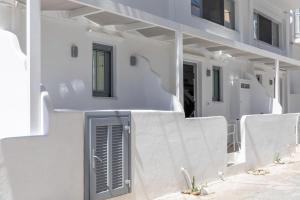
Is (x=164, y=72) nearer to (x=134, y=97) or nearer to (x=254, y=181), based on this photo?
(x=134, y=97)

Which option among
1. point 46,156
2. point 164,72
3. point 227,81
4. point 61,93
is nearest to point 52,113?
point 46,156

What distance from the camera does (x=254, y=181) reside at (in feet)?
35.9

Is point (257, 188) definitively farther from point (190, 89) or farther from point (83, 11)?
point (83, 11)

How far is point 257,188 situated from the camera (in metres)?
10.1

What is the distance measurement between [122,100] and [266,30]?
10.8m

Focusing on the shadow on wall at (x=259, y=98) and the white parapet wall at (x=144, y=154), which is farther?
the shadow on wall at (x=259, y=98)

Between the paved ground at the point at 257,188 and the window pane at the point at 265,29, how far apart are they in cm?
757

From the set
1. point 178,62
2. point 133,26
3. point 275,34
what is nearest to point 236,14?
point 275,34

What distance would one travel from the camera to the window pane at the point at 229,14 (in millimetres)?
15180

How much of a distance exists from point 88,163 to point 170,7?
6.07 metres

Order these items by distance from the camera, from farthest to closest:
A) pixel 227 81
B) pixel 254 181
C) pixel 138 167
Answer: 1. pixel 227 81
2. pixel 254 181
3. pixel 138 167

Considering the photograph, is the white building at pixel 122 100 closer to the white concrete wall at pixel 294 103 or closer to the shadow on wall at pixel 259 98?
the shadow on wall at pixel 259 98

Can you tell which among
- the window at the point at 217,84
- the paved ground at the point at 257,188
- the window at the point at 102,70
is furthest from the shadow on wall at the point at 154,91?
the window at the point at 217,84

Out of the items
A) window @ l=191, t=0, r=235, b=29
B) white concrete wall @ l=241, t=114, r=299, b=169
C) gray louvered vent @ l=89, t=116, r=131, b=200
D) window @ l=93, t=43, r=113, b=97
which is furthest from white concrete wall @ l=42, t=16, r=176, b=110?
white concrete wall @ l=241, t=114, r=299, b=169
